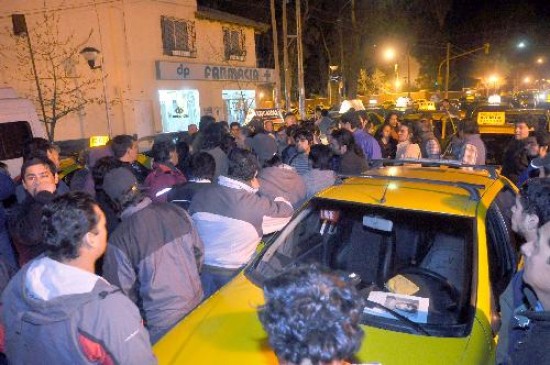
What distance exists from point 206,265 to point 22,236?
144 cm

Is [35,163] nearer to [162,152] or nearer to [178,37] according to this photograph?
[162,152]

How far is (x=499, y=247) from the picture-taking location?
3.19 m

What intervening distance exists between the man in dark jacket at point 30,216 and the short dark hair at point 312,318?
2735mm

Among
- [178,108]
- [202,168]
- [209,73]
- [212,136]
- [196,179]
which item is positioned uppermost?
[209,73]

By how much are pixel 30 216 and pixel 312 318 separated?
3010 mm

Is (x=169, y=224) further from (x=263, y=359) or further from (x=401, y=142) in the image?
(x=401, y=142)

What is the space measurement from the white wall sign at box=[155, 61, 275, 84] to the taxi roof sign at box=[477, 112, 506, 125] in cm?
1501

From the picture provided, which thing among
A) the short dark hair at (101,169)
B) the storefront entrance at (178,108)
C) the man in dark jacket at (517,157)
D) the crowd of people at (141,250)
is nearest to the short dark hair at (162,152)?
the crowd of people at (141,250)

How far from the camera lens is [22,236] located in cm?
356

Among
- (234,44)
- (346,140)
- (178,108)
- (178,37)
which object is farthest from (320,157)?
(234,44)

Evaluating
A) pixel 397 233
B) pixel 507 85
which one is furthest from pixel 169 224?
pixel 507 85

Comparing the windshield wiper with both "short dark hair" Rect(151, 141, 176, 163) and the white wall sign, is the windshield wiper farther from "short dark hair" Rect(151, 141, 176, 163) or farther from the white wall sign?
the white wall sign

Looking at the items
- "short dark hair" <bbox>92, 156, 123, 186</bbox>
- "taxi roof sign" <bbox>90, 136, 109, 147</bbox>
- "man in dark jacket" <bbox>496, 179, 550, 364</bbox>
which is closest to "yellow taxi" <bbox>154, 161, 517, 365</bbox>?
"man in dark jacket" <bbox>496, 179, 550, 364</bbox>

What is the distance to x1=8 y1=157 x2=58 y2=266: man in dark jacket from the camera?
3564mm
